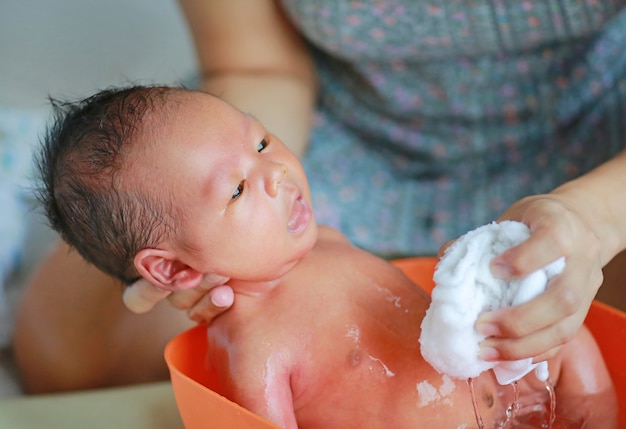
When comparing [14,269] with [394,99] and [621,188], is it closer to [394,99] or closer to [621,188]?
[394,99]

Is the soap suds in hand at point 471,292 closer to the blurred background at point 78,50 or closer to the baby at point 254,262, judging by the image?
→ the baby at point 254,262

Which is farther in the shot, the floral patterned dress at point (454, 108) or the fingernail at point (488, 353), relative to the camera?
the floral patterned dress at point (454, 108)

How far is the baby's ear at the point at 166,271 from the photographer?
2.64 ft

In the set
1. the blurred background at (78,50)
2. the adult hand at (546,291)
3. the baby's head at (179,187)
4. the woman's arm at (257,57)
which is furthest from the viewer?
the blurred background at (78,50)

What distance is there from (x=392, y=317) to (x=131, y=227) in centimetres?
28

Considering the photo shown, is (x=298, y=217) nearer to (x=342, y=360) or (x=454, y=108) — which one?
(x=342, y=360)

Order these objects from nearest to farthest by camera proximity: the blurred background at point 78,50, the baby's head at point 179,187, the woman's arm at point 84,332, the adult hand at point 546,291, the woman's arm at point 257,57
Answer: the adult hand at point 546,291
the baby's head at point 179,187
the woman's arm at point 84,332
the woman's arm at point 257,57
the blurred background at point 78,50

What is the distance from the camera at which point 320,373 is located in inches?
32.4

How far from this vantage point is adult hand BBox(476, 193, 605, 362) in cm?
64

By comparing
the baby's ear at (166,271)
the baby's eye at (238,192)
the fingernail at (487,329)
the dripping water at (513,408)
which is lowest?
the dripping water at (513,408)

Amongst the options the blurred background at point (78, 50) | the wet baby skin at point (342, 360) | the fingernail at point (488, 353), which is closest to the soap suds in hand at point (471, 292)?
the fingernail at point (488, 353)

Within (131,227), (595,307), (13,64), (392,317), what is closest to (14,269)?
(13,64)

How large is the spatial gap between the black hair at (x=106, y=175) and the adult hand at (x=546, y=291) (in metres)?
0.33

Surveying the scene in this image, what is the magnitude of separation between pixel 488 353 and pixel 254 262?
255 mm
